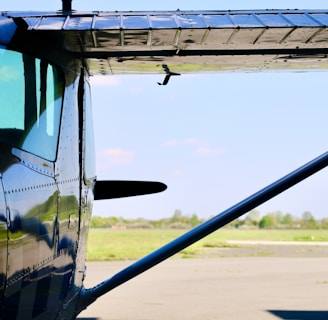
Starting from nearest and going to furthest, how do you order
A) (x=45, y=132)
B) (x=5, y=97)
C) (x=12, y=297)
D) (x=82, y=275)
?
(x=12, y=297) → (x=5, y=97) → (x=45, y=132) → (x=82, y=275)

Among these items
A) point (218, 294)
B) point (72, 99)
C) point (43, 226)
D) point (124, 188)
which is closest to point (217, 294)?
point (218, 294)

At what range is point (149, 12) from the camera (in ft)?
16.5

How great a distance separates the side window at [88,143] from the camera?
18.9 ft

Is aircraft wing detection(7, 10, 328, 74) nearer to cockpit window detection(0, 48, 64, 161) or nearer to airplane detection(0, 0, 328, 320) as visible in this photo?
airplane detection(0, 0, 328, 320)

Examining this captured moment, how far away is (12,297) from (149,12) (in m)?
2.41

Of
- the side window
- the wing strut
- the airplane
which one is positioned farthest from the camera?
the side window

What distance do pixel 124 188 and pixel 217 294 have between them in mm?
7586

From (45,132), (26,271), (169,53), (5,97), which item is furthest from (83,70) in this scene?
(26,271)

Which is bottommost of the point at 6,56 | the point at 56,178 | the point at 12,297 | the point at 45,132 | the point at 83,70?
the point at 12,297

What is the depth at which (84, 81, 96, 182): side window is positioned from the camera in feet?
18.9

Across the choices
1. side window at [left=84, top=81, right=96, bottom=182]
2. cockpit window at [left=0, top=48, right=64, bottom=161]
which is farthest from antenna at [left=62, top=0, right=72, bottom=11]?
cockpit window at [left=0, top=48, right=64, bottom=161]

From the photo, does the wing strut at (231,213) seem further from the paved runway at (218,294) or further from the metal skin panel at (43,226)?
the paved runway at (218,294)

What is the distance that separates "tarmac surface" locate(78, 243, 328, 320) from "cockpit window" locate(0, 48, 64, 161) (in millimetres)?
6503

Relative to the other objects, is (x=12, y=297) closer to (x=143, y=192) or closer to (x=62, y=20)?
(x=62, y=20)
